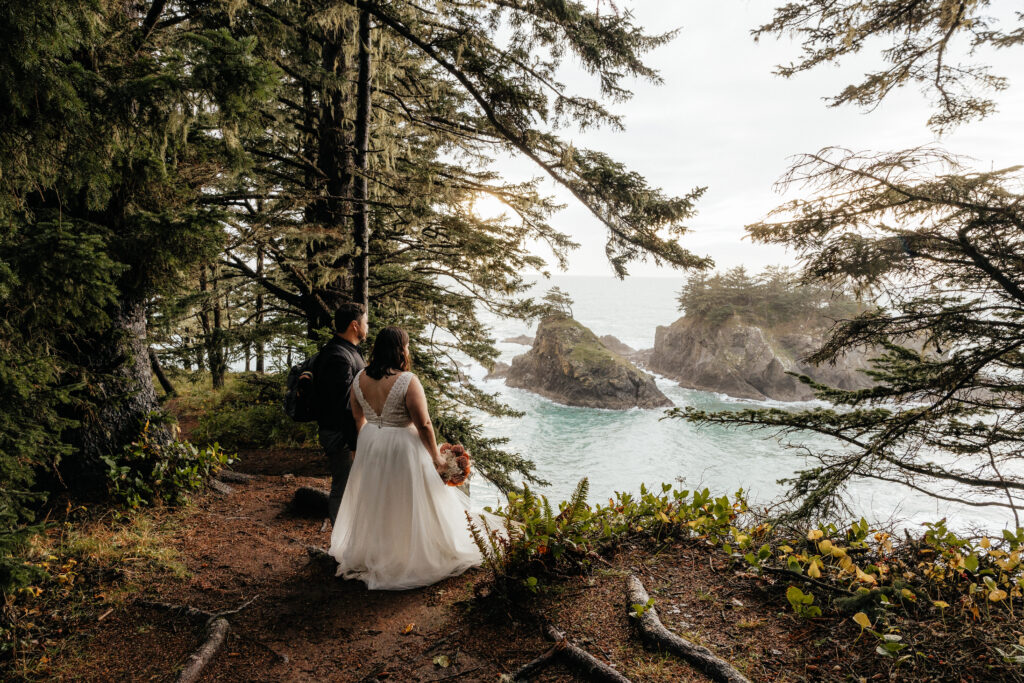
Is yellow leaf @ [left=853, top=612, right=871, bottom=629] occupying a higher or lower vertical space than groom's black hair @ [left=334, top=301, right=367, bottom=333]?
lower

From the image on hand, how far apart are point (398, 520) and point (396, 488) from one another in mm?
260

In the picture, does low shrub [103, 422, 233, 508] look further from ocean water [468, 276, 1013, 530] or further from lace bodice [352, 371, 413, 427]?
ocean water [468, 276, 1013, 530]

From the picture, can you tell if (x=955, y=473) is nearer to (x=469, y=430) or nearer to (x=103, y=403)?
(x=469, y=430)

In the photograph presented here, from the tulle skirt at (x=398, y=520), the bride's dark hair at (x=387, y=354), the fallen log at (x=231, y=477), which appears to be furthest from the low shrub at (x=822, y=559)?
the fallen log at (x=231, y=477)

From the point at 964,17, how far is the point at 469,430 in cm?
746

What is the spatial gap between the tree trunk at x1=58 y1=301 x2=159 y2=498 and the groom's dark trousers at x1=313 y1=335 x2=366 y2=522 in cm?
219

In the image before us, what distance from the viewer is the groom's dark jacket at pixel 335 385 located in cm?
383

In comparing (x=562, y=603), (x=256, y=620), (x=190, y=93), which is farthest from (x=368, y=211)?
(x=562, y=603)

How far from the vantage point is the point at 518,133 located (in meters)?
5.15

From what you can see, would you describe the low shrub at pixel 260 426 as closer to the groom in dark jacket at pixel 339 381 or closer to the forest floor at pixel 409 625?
the forest floor at pixel 409 625

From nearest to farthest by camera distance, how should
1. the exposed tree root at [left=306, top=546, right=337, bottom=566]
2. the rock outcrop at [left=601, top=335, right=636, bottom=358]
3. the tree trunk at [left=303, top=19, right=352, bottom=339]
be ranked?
1. the exposed tree root at [left=306, top=546, right=337, bottom=566]
2. the tree trunk at [left=303, top=19, right=352, bottom=339]
3. the rock outcrop at [left=601, top=335, right=636, bottom=358]

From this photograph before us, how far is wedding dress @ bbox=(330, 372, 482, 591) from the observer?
139 inches

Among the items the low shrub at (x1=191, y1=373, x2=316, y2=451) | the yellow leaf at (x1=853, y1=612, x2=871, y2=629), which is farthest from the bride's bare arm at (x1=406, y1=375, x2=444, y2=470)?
the low shrub at (x1=191, y1=373, x2=316, y2=451)

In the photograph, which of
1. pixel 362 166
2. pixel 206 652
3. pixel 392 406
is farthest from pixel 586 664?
pixel 362 166
